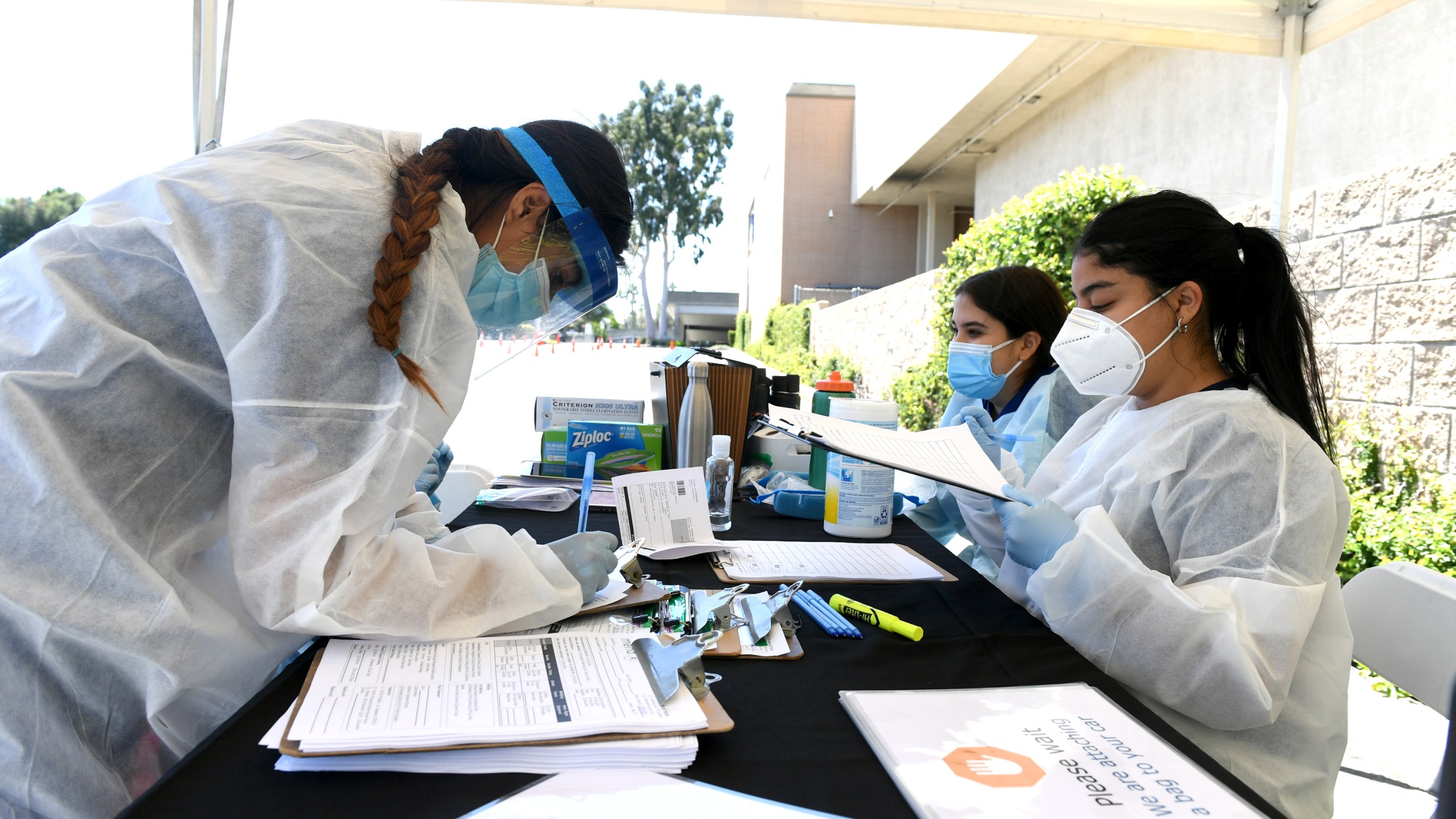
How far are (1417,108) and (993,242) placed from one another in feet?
8.28

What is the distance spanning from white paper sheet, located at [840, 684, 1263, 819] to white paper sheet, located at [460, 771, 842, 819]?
13 cm

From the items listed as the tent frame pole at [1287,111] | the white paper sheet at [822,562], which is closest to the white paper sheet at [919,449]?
the white paper sheet at [822,562]

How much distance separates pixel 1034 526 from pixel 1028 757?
648mm

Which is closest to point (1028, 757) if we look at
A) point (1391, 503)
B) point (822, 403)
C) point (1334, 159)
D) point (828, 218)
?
point (822, 403)

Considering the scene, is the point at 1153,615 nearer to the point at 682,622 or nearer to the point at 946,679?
the point at 946,679

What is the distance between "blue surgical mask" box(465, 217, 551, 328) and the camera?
1346 mm

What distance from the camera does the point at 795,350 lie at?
55.1ft

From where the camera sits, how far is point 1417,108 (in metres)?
4.33

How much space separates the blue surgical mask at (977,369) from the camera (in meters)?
2.80

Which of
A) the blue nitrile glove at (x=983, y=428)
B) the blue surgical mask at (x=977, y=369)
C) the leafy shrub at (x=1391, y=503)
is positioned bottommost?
the leafy shrub at (x=1391, y=503)

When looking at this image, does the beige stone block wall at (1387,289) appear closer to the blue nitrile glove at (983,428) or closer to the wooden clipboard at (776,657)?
the blue nitrile glove at (983,428)

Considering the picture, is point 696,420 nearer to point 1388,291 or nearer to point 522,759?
point 522,759

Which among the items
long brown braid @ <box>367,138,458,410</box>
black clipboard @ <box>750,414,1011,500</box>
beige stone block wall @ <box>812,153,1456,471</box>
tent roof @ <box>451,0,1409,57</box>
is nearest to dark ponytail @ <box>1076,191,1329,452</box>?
black clipboard @ <box>750,414,1011,500</box>

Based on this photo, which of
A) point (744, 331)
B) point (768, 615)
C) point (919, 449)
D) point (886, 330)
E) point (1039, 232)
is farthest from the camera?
point (744, 331)
